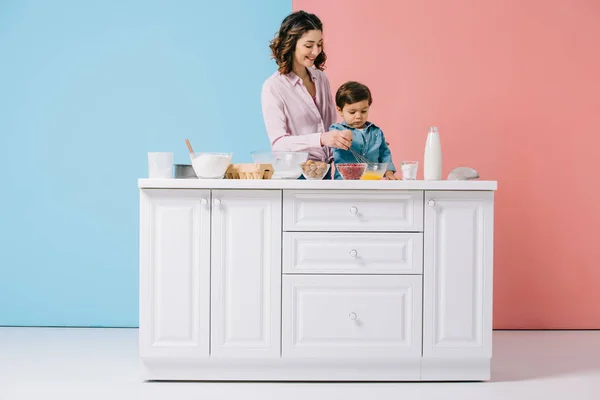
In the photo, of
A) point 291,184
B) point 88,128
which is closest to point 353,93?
point 291,184

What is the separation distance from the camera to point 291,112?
287 centimetres

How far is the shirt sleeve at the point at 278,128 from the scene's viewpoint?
273 cm

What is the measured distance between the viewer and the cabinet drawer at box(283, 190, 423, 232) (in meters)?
2.43

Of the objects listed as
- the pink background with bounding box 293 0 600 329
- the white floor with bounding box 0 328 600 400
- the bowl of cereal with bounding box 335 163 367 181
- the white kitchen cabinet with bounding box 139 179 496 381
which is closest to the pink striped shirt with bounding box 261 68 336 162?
the bowl of cereal with bounding box 335 163 367 181

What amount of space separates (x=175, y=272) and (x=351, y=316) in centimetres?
67

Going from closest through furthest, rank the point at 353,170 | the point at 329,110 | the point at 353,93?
the point at 353,170 → the point at 353,93 → the point at 329,110

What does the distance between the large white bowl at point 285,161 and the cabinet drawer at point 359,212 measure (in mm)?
171

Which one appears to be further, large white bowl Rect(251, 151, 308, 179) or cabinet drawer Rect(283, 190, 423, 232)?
large white bowl Rect(251, 151, 308, 179)

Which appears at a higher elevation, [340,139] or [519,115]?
[519,115]

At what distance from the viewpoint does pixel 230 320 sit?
2420 millimetres

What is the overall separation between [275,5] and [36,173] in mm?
1631

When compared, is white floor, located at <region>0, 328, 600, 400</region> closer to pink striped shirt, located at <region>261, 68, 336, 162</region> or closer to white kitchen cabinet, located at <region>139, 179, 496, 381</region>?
white kitchen cabinet, located at <region>139, 179, 496, 381</region>

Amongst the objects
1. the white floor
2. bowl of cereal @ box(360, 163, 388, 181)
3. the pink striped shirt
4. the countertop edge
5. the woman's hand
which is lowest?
the white floor

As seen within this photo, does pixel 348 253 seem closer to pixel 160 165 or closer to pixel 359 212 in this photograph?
pixel 359 212
